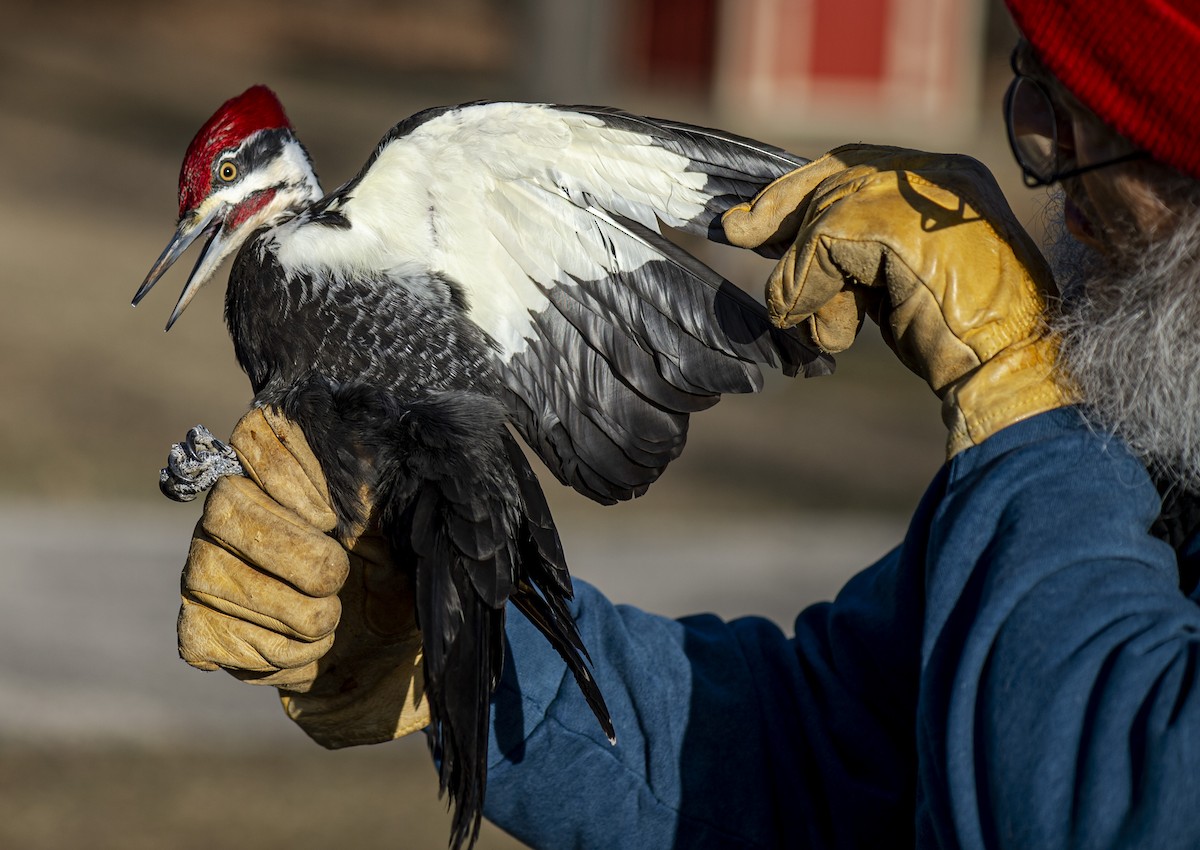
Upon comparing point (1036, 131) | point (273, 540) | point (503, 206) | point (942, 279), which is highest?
point (1036, 131)

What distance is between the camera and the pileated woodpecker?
188 cm

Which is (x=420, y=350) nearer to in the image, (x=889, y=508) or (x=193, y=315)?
(x=889, y=508)

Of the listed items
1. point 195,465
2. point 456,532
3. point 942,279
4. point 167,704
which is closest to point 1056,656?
point 942,279

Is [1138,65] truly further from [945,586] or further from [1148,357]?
[945,586]

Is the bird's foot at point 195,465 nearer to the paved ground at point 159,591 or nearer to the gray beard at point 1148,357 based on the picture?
the gray beard at point 1148,357

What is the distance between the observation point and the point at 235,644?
5.42 feet

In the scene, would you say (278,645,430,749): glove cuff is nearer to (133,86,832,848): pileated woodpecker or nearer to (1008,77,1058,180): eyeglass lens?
(133,86,832,848): pileated woodpecker

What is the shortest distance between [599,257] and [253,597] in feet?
2.46

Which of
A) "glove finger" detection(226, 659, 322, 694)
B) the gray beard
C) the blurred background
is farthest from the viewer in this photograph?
the blurred background

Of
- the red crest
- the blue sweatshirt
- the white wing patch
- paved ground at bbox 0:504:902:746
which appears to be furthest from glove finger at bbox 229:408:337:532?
paved ground at bbox 0:504:902:746

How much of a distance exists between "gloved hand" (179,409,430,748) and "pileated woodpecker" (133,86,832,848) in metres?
0.06

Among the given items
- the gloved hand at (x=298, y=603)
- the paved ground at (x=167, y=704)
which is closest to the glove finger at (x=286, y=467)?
the gloved hand at (x=298, y=603)

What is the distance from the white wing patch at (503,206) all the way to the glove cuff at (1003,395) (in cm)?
74

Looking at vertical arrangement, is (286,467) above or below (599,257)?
below
